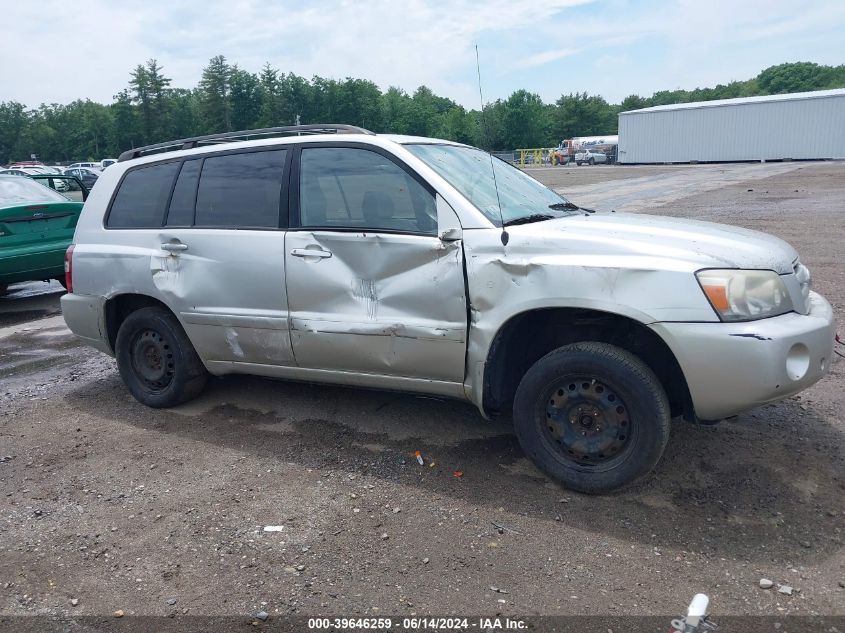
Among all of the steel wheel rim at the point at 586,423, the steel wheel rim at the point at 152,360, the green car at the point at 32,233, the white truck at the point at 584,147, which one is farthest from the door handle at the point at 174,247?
the white truck at the point at 584,147

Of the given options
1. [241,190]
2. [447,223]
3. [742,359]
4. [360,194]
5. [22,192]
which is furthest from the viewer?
[22,192]

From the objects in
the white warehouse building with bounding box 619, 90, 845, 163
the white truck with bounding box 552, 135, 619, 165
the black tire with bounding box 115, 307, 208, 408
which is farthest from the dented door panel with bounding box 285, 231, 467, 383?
the white truck with bounding box 552, 135, 619, 165

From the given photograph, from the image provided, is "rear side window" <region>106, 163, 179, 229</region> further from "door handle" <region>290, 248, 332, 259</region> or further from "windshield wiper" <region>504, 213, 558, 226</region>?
"windshield wiper" <region>504, 213, 558, 226</region>

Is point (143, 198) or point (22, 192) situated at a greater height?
point (22, 192)

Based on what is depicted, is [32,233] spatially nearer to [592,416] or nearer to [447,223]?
[447,223]

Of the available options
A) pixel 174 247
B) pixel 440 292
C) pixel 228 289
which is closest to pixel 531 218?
pixel 440 292

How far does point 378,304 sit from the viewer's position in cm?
402

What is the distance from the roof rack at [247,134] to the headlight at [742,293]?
2.22m

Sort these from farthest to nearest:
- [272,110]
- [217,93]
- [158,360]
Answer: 1. [217,93]
2. [272,110]
3. [158,360]

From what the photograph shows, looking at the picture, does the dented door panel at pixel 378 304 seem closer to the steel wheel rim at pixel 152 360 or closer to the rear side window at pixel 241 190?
the rear side window at pixel 241 190

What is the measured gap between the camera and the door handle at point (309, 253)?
4.17 meters

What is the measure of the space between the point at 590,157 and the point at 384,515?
194 ft

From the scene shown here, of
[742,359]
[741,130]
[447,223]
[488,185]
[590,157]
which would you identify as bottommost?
[742,359]

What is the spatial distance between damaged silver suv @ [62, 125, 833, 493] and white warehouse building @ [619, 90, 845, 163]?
4884 centimetres
